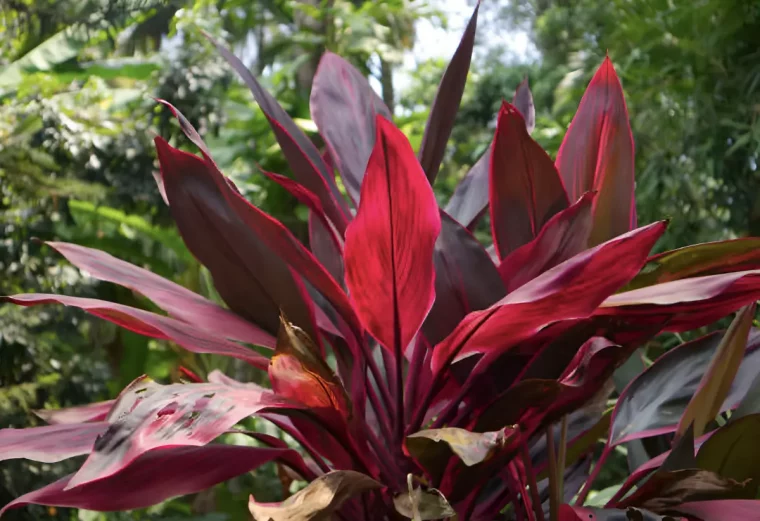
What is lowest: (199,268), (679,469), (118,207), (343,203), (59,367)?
(59,367)

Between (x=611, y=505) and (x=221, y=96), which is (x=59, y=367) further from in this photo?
(x=611, y=505)

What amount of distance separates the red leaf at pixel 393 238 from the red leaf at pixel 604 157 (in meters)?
0.18

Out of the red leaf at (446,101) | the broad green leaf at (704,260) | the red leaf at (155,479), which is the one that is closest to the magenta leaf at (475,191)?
the red leaf at (446,101)

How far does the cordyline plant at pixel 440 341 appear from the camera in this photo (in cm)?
40

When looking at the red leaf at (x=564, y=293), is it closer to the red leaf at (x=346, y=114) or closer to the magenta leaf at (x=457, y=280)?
the magenta leaf at (x=457, y=280)

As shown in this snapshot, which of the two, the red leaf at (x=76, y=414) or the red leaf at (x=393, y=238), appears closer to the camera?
the red leaf at (x=393, y=238)

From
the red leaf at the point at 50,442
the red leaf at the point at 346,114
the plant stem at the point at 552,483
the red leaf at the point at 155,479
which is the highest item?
the red leaf at the point at 346,114

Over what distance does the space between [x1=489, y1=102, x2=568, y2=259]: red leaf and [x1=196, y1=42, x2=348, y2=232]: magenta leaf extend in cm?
14

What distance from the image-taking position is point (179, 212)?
0.54 meters

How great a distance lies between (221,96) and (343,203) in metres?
1.73

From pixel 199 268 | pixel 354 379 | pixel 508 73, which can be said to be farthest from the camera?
pixel 508 73

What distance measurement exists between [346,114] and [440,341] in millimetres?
296

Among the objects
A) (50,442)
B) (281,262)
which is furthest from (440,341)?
(50,442)

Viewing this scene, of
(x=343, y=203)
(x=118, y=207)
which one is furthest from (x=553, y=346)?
(x=118, y=207)
